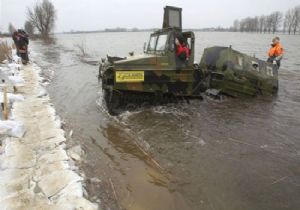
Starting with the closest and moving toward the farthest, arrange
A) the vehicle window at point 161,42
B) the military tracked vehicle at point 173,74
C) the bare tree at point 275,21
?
the military tracked vehicle at point 173,74
the vehicle window at point 161,42
the bare tree at point 275,21

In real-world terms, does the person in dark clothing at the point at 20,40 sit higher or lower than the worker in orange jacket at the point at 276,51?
higher

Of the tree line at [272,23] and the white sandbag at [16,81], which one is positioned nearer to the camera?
the white sandbag at [16,81]

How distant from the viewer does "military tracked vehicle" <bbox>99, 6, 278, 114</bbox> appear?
7.30 meters

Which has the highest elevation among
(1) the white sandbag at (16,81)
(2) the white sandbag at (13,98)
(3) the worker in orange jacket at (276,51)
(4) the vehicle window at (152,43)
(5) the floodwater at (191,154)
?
(4) the vehicle window at (152,43)

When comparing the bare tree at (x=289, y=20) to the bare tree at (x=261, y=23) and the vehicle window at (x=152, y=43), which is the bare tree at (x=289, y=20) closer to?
the bare tree at (x=261, y=23)

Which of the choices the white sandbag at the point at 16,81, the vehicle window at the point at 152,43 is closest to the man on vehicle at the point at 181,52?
the vehicle window at the point at 152,43

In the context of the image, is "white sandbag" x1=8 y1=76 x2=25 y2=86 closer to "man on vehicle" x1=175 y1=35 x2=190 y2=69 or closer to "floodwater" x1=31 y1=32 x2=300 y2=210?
"floodwater" x1=31 y1=32 x2=300 y2=210

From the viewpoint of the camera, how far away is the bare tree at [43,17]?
213 feet

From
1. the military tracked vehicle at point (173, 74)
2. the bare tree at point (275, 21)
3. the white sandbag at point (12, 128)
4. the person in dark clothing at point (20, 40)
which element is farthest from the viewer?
the bare tree at point (275, 21)

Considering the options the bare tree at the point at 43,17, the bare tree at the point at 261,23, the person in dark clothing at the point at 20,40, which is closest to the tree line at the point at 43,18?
the bare tree at the point at 43,17

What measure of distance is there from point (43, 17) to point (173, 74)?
6502cm

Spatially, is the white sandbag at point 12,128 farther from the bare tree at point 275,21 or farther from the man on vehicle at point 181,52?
the bare tree at point 275,21

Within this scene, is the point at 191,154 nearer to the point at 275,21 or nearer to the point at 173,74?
the point at 173,74

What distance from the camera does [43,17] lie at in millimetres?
65312
